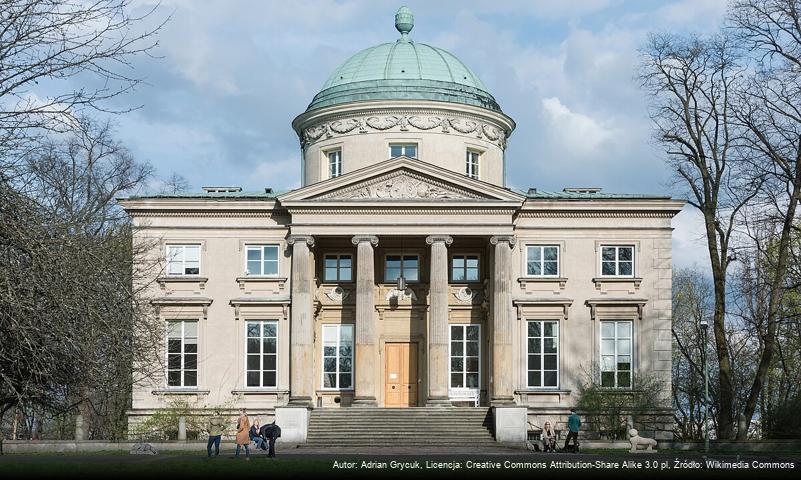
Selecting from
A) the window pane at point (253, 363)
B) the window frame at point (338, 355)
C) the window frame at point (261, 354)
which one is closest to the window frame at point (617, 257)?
the window frame at point (338, 355)

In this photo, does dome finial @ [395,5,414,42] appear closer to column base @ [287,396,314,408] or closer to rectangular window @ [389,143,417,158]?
rectangular window @ [389,143,417,158]

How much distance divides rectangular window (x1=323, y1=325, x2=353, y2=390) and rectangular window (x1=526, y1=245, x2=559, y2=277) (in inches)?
296

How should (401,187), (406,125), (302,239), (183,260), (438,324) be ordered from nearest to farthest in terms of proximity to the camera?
(438,324) < (302,239) < (401,187) < (183,260) < (406,125)


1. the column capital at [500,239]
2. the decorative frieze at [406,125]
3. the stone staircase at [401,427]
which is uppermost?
the decorative frieze at [406,125]

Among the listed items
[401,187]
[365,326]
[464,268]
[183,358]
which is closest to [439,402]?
[365,326]

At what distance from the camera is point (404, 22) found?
190 feet

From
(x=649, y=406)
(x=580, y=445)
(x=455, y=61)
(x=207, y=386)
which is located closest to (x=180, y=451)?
(x=207, y=386)

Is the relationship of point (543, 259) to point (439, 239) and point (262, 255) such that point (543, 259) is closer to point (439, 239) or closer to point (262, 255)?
point (439, 239)

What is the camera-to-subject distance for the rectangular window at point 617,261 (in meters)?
49.1

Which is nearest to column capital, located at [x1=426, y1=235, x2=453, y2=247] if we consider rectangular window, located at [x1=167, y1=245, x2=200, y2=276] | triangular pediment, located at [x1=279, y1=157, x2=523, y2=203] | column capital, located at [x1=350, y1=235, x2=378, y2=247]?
triangular pediment, located at [x1=279, y1=157, x2=523, y2=203]

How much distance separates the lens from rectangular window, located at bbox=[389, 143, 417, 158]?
2040 inches

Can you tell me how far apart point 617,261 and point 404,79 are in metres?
12.1

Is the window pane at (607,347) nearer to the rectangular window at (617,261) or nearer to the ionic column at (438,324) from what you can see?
the rectangular window at (617,261)

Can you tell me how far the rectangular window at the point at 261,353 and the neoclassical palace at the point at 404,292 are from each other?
0.05 m
